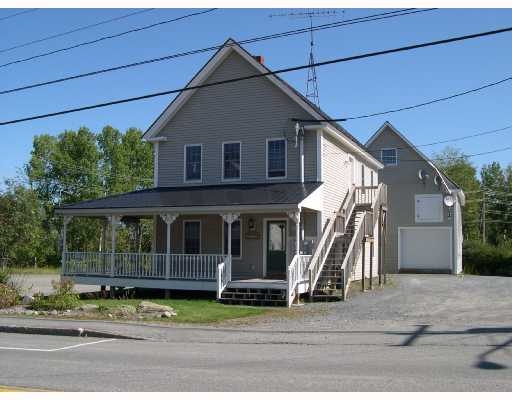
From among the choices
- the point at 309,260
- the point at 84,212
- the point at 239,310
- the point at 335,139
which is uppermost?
the point at 335,139

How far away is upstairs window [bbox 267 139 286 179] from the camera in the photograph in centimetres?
2494

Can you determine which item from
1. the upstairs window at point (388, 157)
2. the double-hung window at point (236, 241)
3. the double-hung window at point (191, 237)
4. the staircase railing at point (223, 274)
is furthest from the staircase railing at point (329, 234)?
the upstairs window at point (388, 157)

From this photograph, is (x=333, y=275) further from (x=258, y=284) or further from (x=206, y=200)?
(x=206, y=200)

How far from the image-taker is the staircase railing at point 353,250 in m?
21.7

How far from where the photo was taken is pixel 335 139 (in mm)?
26422

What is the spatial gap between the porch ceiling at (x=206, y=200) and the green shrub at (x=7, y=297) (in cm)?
446

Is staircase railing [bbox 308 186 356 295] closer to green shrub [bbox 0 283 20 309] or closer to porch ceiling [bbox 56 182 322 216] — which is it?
porch ceiling [bbox 56 182 322 216]

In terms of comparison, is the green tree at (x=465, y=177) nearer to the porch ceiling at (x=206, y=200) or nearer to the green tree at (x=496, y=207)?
the green tree at (x=496, y=207)

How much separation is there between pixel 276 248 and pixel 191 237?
11.9 feet

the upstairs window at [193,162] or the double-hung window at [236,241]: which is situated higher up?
the upstairs window at [193,162]
